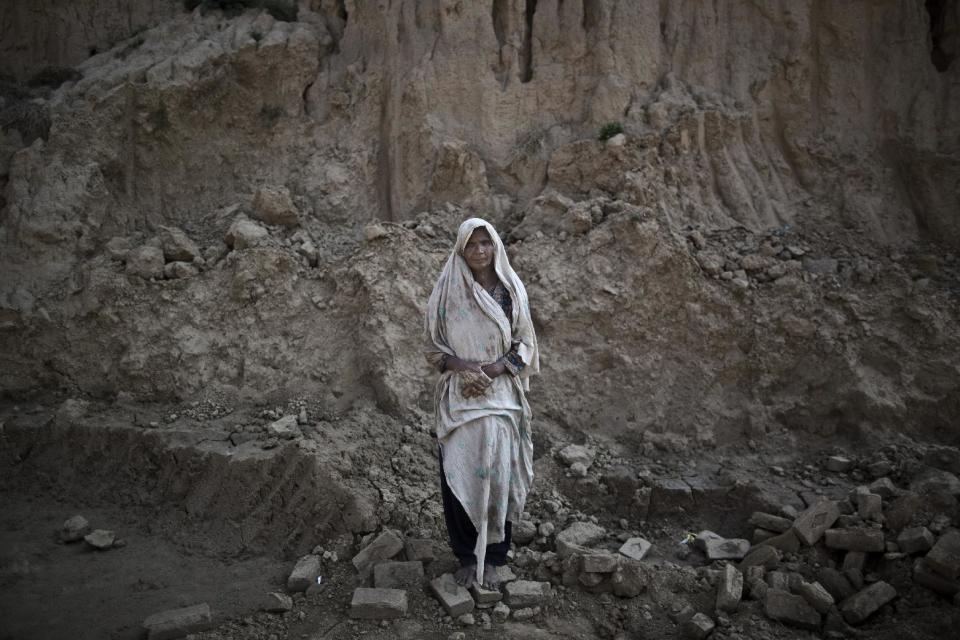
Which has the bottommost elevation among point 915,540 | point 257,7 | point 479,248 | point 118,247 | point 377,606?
point 377,606

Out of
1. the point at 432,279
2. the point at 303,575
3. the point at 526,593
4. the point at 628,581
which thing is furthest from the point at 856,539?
the point at 432,279

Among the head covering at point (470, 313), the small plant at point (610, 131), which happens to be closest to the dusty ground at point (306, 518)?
the head covering at point (470, 313)

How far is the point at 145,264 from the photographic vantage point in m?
5.34

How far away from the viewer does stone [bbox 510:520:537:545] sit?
4.05 m

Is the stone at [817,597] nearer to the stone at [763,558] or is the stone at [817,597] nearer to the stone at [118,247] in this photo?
the stone at [763,558]

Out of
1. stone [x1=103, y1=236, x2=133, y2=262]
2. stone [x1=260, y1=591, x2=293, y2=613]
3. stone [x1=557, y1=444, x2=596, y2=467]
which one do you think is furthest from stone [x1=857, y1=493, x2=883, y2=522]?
stone [x1=103, y1=236, x2=133, y2=262]

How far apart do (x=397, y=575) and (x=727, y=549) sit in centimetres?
200

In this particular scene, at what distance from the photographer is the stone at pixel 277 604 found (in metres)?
3.43

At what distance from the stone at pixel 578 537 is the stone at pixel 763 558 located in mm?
868

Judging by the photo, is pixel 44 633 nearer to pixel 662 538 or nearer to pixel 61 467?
pixel 61 467

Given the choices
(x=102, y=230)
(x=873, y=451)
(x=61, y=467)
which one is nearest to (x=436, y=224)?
(x=102, y=230)

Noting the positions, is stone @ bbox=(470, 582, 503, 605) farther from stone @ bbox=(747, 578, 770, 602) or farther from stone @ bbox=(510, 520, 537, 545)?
stone @ bbox=(747, 578, 770, 602)

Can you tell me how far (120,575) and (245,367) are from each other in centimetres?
178

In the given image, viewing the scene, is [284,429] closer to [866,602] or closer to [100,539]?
[100,539]
